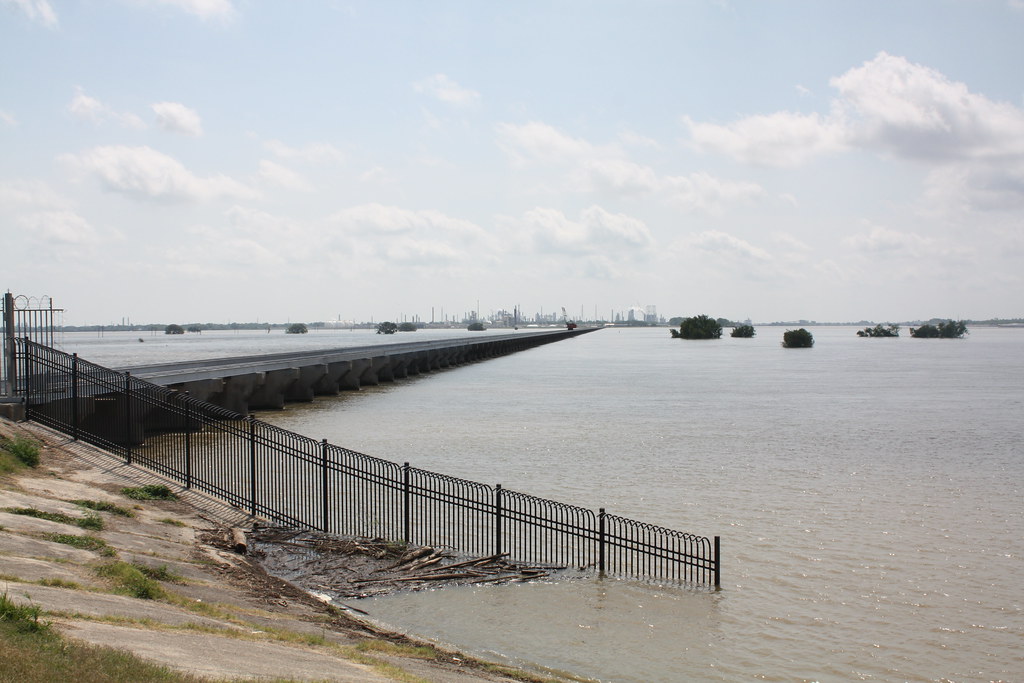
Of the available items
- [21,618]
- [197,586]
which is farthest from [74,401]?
[21,618]

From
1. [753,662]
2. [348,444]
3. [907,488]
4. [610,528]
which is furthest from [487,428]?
[753,662]

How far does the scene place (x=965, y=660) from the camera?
11875mm

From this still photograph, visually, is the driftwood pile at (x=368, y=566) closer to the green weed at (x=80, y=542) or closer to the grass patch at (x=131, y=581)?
the green weed at (x=80, y=542)

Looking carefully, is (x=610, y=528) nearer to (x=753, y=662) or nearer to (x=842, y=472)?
(x=753, y=662)

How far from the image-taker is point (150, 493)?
17.1 metres

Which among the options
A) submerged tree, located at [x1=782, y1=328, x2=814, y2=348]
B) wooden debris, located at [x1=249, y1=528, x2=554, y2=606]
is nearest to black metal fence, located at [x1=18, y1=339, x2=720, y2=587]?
wooden debris, located at [x1=249, y1=528, x2=554, y2=606]

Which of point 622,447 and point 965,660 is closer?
point 965,660

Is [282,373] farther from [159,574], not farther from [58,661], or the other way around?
[58,661]

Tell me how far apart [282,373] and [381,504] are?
28.4 metres

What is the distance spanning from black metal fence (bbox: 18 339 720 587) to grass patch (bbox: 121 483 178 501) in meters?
0.70

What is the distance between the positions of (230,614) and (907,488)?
19334 millimetres

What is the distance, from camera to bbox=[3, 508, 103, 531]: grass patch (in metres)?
13.3

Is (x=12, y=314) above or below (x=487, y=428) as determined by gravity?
above

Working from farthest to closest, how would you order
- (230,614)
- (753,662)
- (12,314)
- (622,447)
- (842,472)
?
(622,447) → (842,472) → (12,314) → (753,662) → (230,614)
